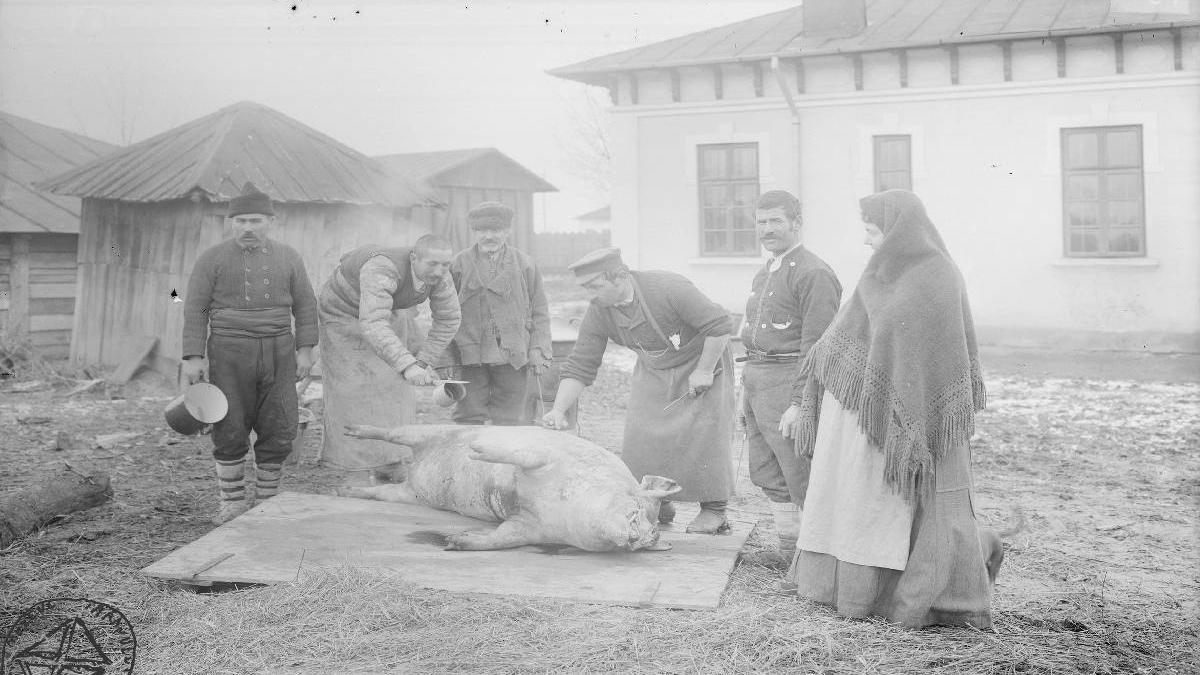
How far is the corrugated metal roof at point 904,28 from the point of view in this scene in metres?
13.3

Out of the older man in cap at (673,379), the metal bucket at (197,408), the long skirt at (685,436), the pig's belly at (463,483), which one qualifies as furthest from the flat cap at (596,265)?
the metal bucket at (197,408)

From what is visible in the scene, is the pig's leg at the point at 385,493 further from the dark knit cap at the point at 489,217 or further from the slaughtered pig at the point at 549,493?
the dark knit cap at the point at 489,217

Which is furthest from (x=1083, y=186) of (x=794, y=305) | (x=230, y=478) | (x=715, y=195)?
(x=230, y=478)

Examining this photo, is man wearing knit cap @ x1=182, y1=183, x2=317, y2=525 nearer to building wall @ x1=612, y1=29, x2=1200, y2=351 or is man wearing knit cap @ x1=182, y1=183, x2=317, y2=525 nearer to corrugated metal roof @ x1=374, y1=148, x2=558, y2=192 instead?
building wall @ x1=612, y1=29, x2=1200, y2=351

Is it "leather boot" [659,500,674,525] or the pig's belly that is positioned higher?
the pig's belly

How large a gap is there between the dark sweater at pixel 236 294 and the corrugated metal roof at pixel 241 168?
177 inches

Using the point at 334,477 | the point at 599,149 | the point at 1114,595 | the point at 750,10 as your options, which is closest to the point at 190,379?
the point at 334,477

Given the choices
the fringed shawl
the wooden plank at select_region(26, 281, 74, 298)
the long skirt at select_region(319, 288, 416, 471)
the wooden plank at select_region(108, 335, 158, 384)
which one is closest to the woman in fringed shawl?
the fringed shawl

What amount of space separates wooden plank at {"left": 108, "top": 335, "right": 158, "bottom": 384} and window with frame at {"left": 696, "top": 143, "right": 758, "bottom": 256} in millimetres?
7962

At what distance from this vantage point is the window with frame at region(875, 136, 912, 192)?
1453 cm

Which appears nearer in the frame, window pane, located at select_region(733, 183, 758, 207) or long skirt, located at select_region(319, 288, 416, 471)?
long skirt, located at select_region(319, 288, 416, 471)

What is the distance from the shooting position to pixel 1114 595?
15.4 ft

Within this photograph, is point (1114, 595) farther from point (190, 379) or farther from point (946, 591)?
point (190, 379)

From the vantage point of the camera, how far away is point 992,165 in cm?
1411
